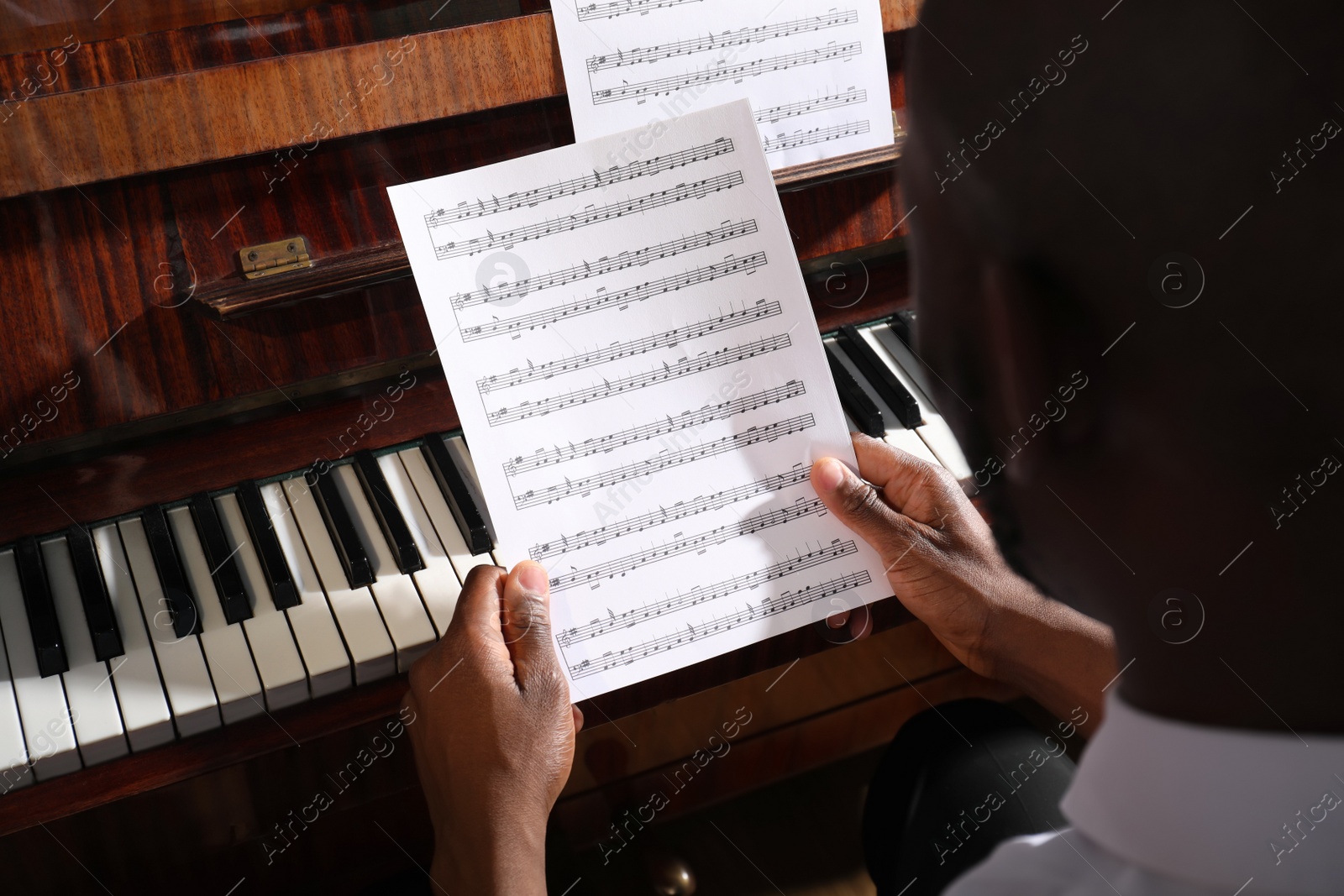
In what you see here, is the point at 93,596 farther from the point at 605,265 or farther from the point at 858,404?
the point at 858,404

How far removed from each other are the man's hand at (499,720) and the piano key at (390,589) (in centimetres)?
9

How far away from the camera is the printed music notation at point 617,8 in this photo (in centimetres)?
114

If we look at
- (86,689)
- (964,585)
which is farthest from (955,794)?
(86,689)

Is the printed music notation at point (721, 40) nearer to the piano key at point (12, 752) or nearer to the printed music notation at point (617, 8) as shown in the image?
the printed music notation at point (617, 8)

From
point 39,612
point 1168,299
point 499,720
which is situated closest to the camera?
point 1168,299

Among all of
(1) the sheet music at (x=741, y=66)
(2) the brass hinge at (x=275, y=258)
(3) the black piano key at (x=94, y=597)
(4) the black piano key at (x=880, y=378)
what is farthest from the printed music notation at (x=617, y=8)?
(3) the black piano key at (x=94, y=597)

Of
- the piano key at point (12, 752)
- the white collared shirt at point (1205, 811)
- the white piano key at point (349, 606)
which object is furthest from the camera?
the white piano key at point (349, 606)

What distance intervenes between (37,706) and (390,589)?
0.38m

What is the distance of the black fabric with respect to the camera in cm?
118

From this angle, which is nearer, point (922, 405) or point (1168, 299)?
point (1168, 299)

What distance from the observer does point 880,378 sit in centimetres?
141

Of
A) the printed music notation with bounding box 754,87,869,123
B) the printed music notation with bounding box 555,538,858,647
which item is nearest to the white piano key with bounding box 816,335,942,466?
the printed music notation with bounding box 555,538,858,647

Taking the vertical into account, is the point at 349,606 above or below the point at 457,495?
below

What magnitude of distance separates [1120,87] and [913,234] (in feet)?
0.49
